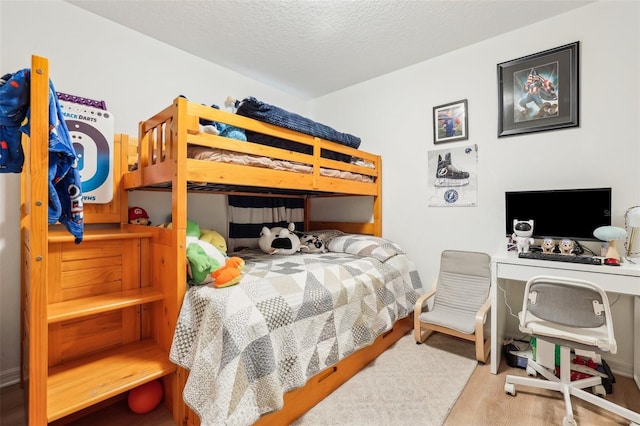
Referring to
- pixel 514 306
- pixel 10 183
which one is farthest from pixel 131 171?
pixel 514 306

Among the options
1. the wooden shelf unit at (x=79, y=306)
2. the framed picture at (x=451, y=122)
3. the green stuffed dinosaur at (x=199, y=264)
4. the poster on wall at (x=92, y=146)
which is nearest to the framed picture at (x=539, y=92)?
the framed picture at (x=451, y=122)

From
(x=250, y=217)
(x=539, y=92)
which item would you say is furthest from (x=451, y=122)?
(x=250, y=217)

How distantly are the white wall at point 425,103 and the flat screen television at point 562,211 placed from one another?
0.16 m

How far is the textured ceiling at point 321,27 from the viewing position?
216 centimetres

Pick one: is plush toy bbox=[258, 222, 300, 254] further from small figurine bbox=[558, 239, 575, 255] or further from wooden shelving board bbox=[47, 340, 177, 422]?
small figurine bbox=[558, 239, 575, 255]

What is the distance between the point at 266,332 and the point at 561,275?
6.24ft

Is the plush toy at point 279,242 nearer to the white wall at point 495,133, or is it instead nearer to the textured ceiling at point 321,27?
the white wall at point 495,133

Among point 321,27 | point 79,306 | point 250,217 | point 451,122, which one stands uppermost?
point 321,27

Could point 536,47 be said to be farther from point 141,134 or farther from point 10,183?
point 10,183

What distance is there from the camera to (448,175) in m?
2.81

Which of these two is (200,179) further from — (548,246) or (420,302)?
(548,246)

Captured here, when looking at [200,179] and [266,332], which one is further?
[200,179]

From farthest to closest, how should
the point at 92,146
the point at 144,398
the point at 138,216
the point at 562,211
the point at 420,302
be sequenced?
Answer: the point at 420,302, the point at 138,216, the point at 562,211, the point at 92,146, the point at 144,398

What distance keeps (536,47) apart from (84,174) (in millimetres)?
3615
